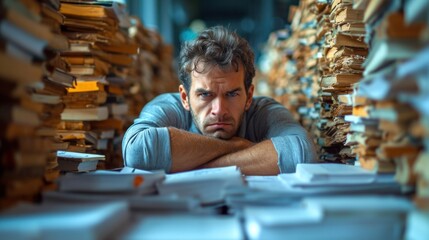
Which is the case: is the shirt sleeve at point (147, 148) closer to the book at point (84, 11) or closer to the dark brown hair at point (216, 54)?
the dark brown hair at point (216, 54)

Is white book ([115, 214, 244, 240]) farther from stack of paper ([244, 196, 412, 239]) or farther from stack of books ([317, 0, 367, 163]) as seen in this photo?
stack of books ([317, 0, 367, 163])

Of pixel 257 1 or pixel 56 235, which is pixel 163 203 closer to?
pixel 56 235

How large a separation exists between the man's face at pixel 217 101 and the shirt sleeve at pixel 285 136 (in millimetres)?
211

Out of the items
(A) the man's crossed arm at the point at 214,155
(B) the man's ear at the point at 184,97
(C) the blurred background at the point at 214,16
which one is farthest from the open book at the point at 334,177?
(C) the blurred background at the point at 214,16

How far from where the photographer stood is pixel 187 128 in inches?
97.3

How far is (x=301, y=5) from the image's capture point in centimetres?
358

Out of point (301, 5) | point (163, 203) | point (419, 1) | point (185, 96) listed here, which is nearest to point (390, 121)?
point (419, 1)

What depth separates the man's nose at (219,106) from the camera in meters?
2.11

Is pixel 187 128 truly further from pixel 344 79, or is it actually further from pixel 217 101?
pixel 344 79

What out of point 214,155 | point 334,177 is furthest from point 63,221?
point 214,155

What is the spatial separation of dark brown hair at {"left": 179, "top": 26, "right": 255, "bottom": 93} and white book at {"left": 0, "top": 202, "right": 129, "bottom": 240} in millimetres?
1162

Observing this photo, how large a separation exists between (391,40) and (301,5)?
2579mm

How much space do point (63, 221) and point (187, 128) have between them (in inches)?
59.6

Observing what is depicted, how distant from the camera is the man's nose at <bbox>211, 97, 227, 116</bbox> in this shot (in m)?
2.11
